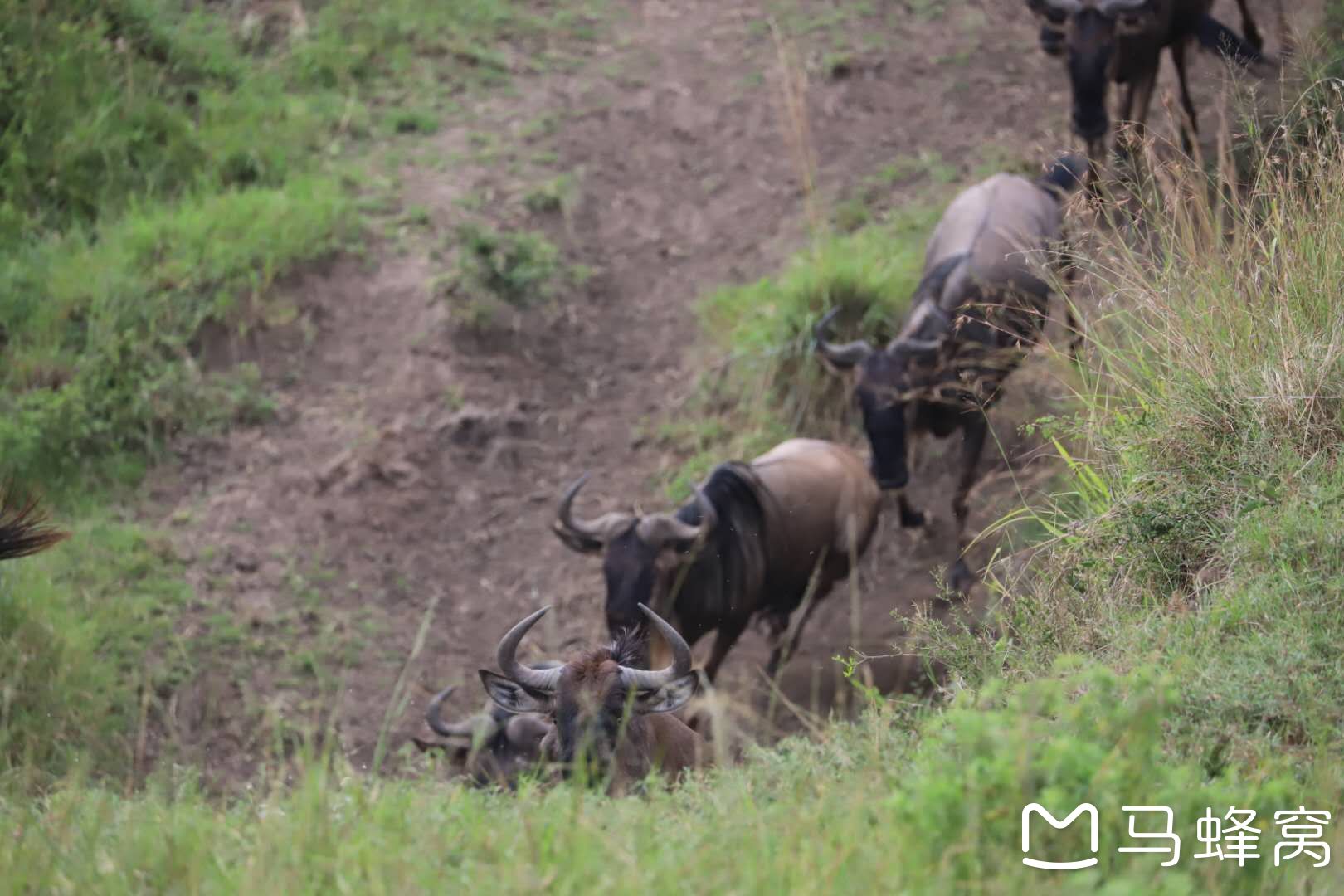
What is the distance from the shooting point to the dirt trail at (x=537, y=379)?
8406 millimetres

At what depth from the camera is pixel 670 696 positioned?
5664mm

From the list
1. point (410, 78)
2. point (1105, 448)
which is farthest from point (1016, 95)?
point (1105, 448)

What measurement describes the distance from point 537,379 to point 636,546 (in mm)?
3154

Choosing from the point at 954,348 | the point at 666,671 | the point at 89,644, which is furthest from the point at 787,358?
the point at 89,644

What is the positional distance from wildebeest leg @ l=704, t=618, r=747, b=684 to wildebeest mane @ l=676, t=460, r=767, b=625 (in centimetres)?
8

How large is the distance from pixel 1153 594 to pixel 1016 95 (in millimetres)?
8001

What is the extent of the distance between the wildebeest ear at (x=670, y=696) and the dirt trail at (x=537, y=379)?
1.48 meters

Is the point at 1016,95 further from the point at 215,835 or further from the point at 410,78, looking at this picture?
the point at 215,835

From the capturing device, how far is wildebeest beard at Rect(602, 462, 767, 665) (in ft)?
24.3

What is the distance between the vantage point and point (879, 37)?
41.7 feet

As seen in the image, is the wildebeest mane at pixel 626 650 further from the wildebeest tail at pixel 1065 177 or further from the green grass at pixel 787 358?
the wildebeest tail at pixel 1065 177

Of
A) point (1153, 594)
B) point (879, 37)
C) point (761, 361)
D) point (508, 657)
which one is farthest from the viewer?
point (879, 37)

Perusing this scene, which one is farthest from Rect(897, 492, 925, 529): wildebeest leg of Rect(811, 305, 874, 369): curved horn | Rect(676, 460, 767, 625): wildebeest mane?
Rect(676, 460, 767, 625): wildebeest mane

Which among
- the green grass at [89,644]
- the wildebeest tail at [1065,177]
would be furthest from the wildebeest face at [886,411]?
the green grass at [89,644]
